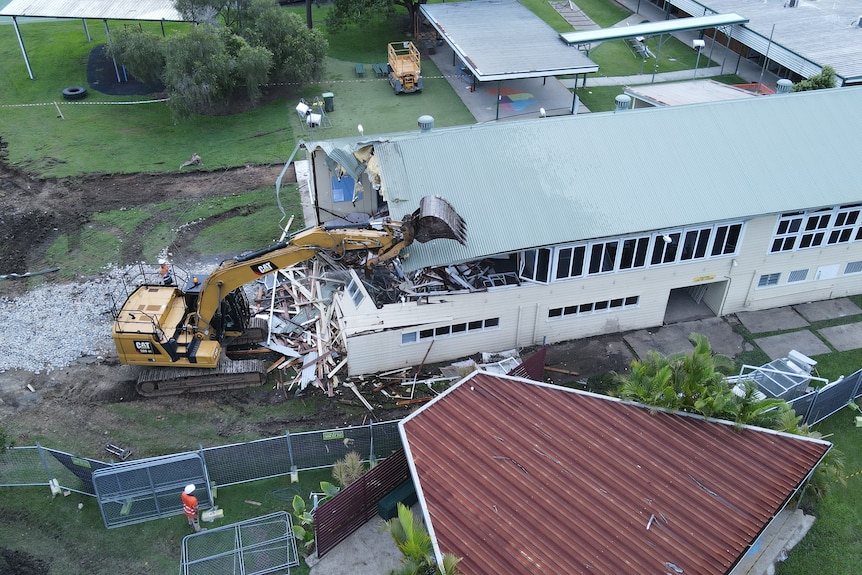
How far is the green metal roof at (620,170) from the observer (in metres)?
24.1

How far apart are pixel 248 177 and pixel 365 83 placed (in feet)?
45.8

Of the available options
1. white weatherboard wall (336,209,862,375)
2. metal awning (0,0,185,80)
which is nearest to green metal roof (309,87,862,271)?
white weatherboard wall (336,209,862,375)

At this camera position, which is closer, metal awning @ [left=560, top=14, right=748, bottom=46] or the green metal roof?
the green metal roof

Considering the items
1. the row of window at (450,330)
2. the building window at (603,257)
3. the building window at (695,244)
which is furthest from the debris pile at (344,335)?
the building window at (695,244)

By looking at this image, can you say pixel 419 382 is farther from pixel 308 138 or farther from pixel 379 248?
pixel 308 138

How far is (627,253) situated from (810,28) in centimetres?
3225

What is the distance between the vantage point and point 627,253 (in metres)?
25.3

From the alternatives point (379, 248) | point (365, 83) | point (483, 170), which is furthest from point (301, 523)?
point (365, 83)

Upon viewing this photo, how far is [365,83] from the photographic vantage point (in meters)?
47.2

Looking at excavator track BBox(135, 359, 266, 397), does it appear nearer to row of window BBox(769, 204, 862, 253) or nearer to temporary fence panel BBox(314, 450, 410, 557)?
temporary fence panel BBox(314, 450, 410, 557)

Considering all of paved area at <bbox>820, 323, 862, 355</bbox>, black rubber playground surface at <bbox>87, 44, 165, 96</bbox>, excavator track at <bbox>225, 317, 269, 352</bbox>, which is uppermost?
black rubber playground surface at <bbox>87, 44, 165, 96</bbox>

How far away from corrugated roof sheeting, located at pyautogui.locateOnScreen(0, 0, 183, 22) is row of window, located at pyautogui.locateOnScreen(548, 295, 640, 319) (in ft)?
105

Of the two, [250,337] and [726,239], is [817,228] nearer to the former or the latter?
[726,239]

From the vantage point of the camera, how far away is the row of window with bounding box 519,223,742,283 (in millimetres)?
24578
